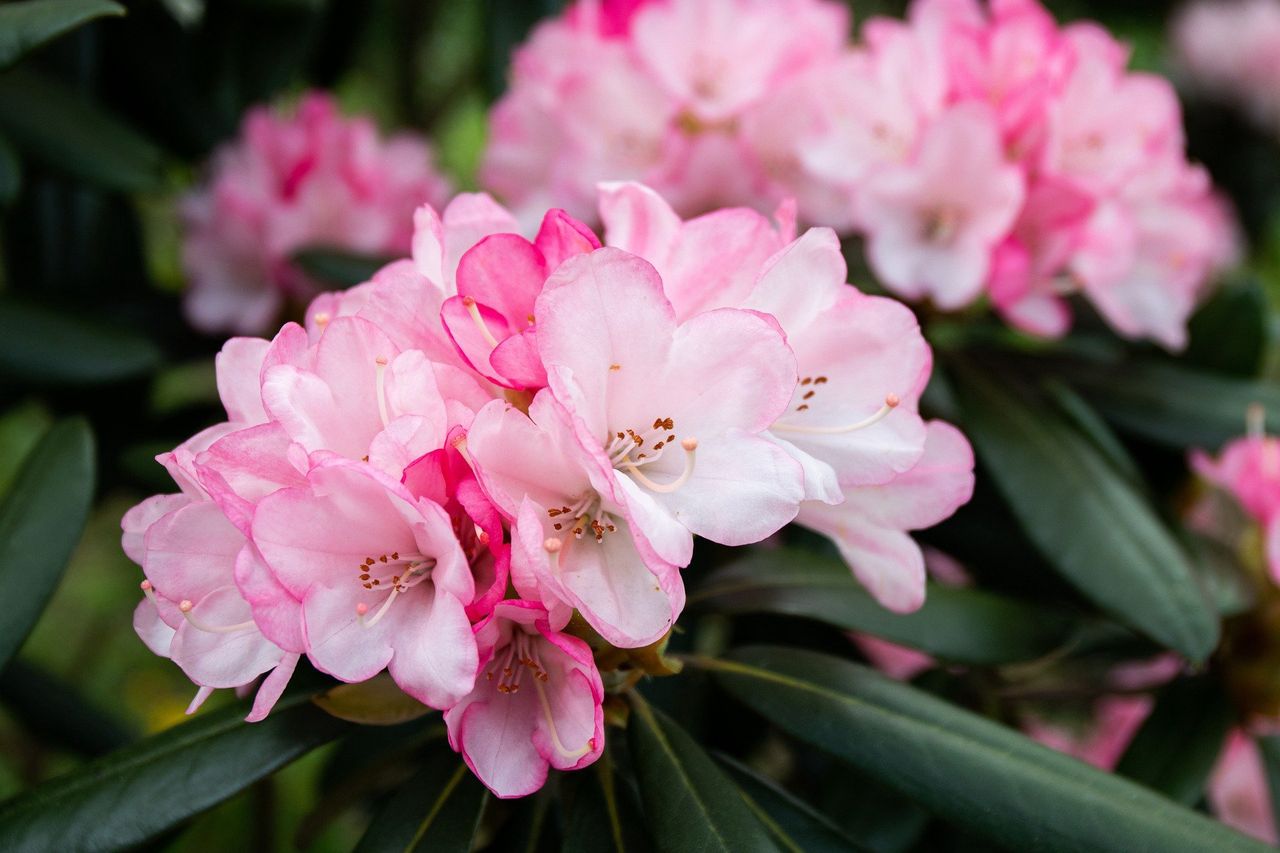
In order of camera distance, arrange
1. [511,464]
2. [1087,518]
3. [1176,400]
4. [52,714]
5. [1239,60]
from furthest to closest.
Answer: [1239,60] < [52,714] < [1176,400] < [1087,518] < [511,464]

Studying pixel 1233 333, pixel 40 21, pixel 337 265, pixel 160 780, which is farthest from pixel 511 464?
pixel 1233 333

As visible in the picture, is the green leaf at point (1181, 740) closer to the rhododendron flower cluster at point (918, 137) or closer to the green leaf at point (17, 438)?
the rhododendron flower cluster at point (918, 137)

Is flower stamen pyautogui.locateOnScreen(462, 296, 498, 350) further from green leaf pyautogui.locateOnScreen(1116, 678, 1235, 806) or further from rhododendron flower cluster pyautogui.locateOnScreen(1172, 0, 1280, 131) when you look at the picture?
rhododendron flower cluster pyautogui.locateOnScreen(1172, 0, 1280, 131)

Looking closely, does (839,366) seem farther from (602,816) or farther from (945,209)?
(945,209)

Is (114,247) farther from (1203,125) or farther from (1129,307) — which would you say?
(1203,125)

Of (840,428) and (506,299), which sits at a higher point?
(506,299)

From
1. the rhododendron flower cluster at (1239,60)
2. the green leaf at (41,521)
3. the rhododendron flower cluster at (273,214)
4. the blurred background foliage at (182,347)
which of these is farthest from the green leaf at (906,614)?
the rhododendron flower cluster at (1239,60)

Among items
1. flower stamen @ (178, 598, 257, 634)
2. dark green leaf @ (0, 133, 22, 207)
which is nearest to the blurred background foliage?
dark green leaf @ (0, 133, 22, 207)
